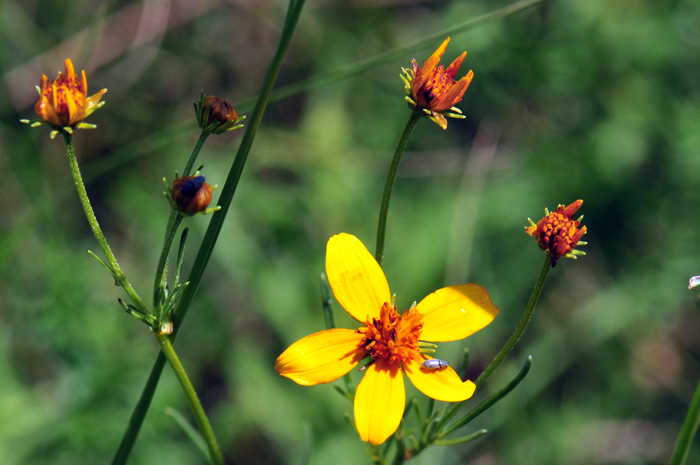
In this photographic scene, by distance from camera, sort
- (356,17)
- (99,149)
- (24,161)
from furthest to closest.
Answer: (356,17) → (99,149) → (24,161)

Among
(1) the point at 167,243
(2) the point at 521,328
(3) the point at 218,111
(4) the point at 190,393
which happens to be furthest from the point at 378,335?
(3) the point at 218,111

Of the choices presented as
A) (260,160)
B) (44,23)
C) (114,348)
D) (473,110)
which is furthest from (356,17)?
(114,348)

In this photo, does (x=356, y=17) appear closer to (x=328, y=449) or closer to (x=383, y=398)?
(x=328, y=449)

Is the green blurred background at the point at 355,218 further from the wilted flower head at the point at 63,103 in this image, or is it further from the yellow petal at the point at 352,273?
the wilted flower head at the point at 63,103

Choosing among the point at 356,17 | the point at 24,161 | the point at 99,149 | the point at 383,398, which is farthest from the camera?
the point at 356,17

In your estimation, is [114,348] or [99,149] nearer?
[114,348]

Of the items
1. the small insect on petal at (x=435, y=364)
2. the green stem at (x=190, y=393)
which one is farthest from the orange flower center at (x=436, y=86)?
the green stem at (x=190, y=393)
